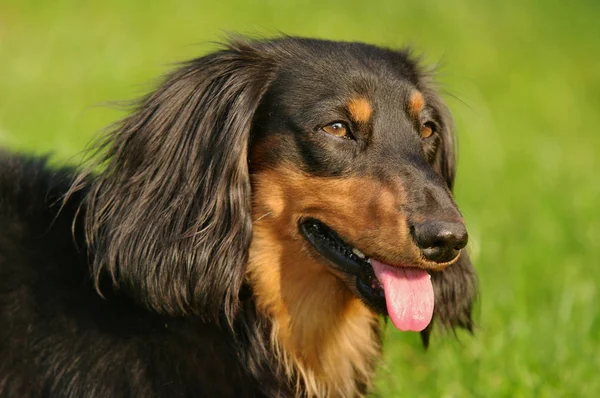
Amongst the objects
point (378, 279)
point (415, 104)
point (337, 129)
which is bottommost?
point (378, 279)

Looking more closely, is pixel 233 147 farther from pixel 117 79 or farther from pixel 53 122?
pixel 117 79

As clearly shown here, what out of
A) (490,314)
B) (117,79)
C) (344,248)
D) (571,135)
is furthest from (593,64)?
(344,248)

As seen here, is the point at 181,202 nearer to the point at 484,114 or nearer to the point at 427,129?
the point at 427,129

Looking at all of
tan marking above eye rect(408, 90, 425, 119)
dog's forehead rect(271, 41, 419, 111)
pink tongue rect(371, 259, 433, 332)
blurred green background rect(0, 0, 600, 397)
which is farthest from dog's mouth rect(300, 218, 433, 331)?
blurred green background rect(0, 0, 600, 397)

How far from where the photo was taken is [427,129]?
150 inches

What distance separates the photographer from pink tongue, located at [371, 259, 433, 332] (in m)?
3.32

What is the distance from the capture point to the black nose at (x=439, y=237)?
3078 mm

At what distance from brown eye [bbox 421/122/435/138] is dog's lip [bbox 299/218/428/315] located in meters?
0.69

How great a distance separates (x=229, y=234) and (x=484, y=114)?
25.5 ft

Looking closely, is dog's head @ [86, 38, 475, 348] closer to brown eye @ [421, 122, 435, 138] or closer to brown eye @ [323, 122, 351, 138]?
brown eye @ [323, 122, 351, 138]

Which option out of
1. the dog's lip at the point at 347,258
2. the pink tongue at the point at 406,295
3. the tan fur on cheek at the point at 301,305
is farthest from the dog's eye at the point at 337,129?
the pink tongue at the point at 406,295

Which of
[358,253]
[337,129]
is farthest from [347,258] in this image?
[337,129]

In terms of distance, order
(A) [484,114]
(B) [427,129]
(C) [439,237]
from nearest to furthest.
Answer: (C) [439,237]
(B) [427,129]
(A) [484,114]

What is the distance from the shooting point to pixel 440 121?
4102mm
